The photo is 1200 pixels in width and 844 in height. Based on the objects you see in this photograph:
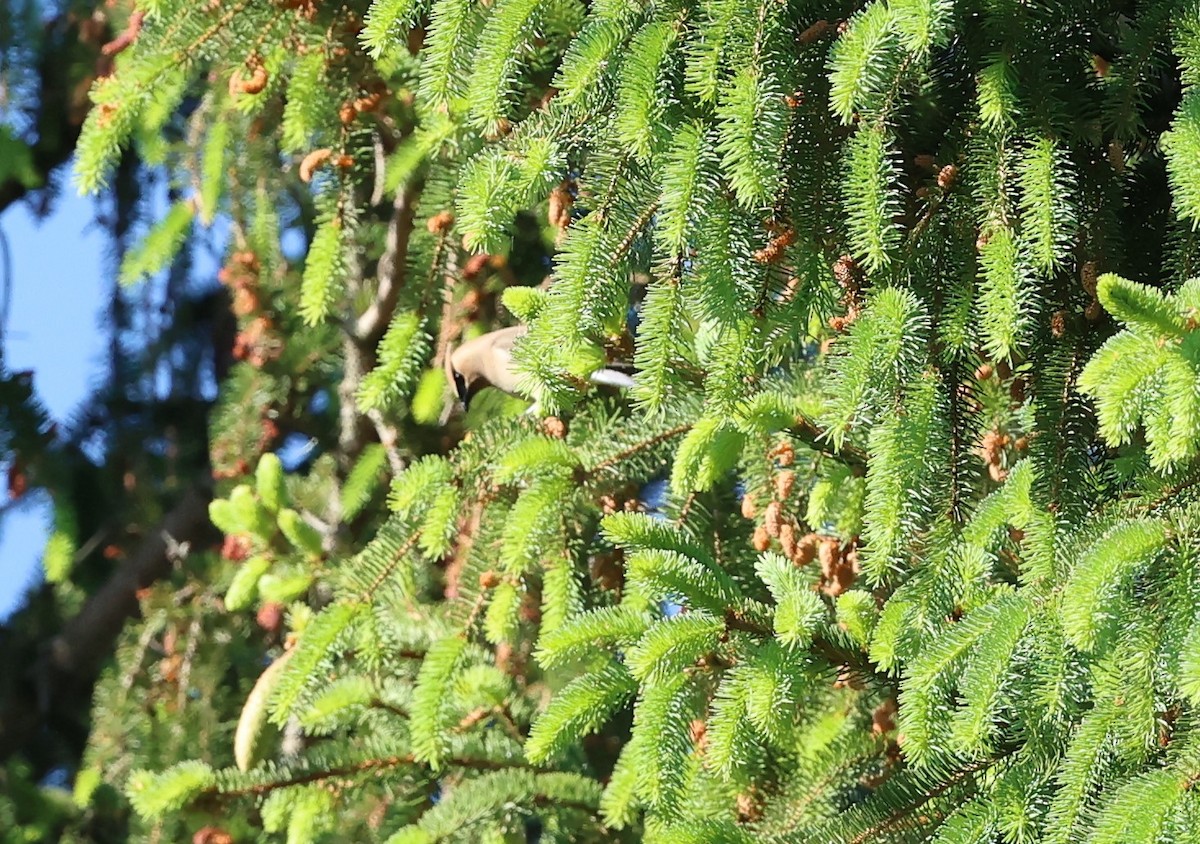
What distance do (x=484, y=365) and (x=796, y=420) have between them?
54cm

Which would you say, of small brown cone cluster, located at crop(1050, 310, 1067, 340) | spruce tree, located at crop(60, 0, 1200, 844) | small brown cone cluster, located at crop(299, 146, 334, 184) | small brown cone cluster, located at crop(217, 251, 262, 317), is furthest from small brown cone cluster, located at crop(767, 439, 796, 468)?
small brown cone cluster, located at crop(217, 251, 262, 317)

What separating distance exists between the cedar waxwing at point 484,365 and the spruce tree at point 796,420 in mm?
73

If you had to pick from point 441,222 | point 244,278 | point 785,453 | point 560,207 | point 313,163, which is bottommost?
point 785,453

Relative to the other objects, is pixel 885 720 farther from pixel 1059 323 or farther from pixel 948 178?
pixel 948 178

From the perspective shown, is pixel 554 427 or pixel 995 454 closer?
pixel 995 454

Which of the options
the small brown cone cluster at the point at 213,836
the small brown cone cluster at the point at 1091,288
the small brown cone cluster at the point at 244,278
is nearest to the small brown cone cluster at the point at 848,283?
the small brown cone cluster at the point at 1091,288

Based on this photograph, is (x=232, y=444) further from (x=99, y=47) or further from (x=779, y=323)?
(x=779, y=323)

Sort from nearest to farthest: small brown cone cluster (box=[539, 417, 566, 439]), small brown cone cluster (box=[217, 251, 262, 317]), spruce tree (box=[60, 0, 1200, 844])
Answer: spruce tree (box=[60, 0, 1200, 844]), small brown cone cluster (box=[539, 417, 566, 439]), small brown cone cluster (box=[217, 251, 262, 317])

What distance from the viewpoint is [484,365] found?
2094mm

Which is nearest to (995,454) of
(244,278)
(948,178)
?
(948,178)

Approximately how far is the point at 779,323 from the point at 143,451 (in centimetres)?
291

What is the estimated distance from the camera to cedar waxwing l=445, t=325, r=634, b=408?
80.0 inches

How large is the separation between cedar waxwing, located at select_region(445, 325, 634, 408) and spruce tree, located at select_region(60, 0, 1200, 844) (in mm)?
73

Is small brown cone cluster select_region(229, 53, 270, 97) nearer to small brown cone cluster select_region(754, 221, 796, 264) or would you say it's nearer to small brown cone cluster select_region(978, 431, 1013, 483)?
small brown cone cluster select_region(754, 221, 796, 264)
